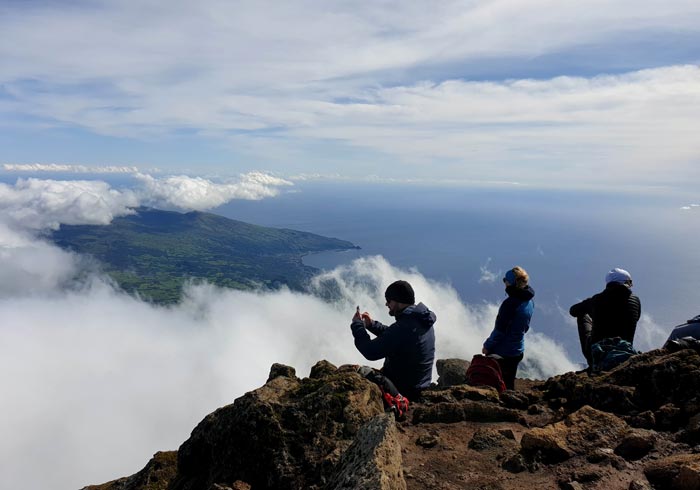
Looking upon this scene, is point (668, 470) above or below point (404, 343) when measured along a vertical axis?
below

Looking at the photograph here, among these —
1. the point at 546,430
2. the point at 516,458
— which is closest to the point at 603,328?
the point at 546,430

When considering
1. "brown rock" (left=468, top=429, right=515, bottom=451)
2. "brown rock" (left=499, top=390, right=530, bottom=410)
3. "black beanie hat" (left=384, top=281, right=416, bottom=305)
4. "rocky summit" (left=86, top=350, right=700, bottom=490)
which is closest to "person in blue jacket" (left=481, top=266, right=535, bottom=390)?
"brown rock" (left=499, top=390, right=530, bottom=410)

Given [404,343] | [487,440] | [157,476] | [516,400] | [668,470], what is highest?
[404,343]

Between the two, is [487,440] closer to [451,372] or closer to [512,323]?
[512,323]

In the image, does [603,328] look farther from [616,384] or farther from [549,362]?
[549,362]

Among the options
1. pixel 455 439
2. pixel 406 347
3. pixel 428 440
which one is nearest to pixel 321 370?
pixel 406 347

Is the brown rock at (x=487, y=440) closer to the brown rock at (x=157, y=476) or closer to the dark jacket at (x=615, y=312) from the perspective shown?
the dark jacket at (x=615, y=312)

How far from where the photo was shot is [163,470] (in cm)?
963

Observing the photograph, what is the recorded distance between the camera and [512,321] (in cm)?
1111

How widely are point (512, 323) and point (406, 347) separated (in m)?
3.71

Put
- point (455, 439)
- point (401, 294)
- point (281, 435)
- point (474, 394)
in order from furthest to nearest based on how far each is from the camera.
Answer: point (474, 394), point (401, 294), point (455, 439), point (281, 435)

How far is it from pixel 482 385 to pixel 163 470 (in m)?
8.50

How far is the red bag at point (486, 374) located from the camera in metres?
11.4

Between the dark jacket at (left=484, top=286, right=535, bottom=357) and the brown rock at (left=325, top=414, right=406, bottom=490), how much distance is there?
6318 mm
